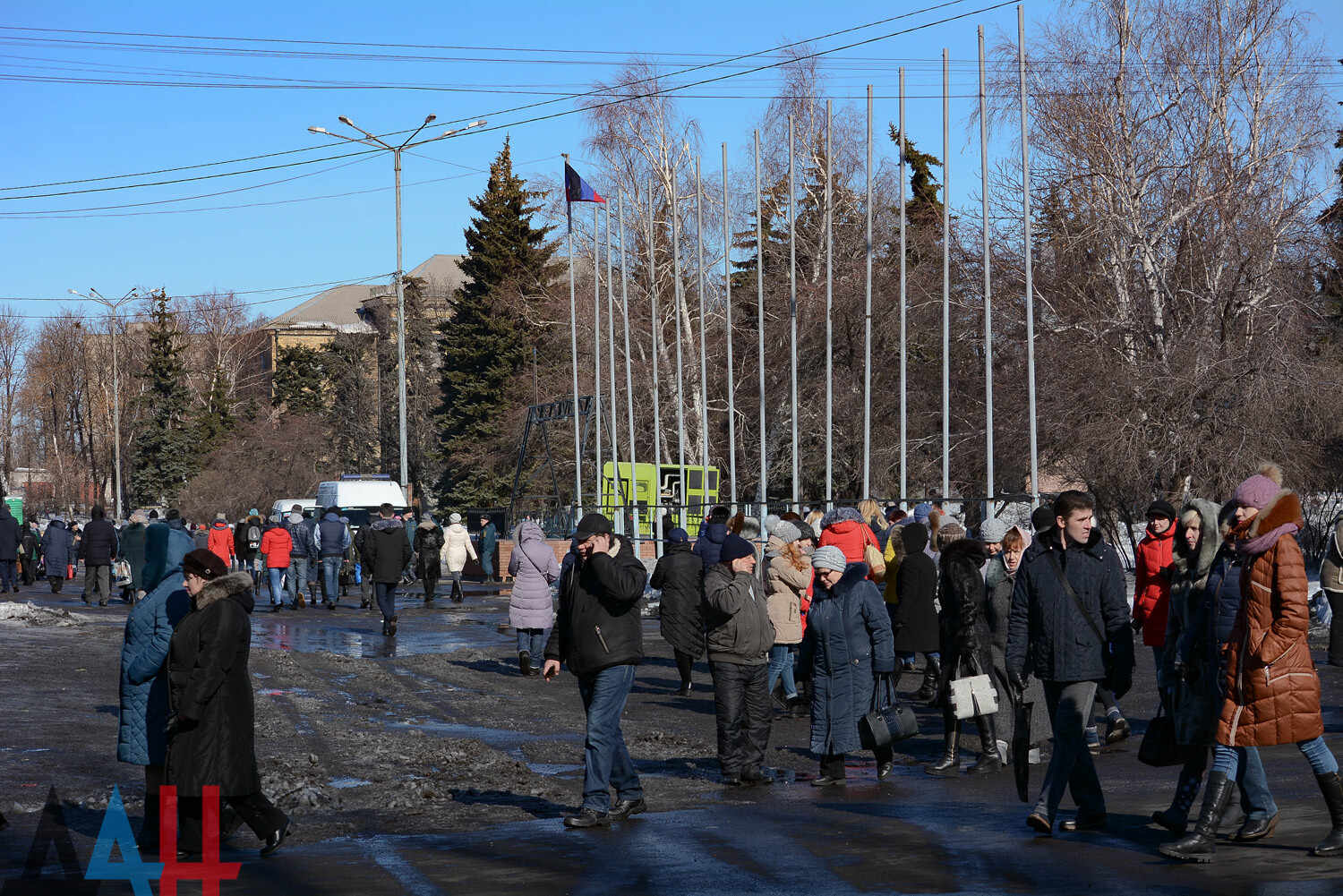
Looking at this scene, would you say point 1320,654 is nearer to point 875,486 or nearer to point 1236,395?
point 1236,395

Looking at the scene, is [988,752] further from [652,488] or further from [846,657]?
[652,488]

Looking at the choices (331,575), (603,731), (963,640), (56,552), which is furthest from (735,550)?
(56,552)

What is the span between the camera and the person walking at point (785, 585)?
11938 millimetres

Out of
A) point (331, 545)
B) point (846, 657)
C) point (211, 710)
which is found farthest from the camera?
point (331, 545)

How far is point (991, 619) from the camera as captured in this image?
10234mm

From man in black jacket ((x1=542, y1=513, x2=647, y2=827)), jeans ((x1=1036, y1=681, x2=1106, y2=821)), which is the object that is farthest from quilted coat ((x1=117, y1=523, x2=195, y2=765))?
jeans ((x1=1036, y1=681, x2=1106, y2=821))

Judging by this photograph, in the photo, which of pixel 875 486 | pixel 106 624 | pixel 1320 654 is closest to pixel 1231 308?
pixel 875 486

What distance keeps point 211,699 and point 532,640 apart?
9.71 m

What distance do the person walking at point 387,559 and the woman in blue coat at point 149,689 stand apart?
12.8 m

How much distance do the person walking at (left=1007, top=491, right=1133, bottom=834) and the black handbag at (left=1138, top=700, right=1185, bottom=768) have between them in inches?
11.9

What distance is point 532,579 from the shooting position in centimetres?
1554

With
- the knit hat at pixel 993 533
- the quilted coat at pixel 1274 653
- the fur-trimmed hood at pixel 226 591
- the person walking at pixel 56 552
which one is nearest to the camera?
the quilted coat at pixel 1274 653

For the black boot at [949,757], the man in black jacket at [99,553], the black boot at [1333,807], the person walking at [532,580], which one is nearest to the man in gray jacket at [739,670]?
the black boot at [949,757]

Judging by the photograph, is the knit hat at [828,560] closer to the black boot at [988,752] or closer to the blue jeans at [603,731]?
the black boot at [988,752]
